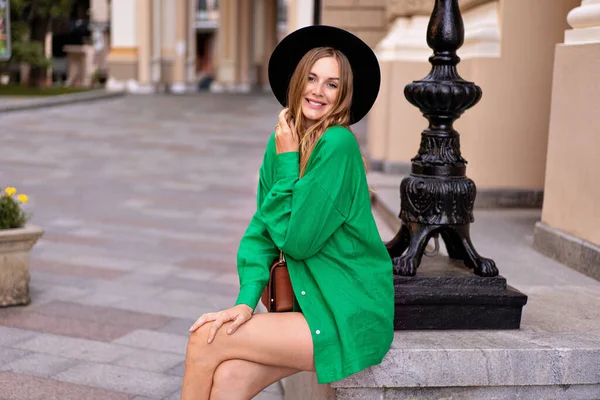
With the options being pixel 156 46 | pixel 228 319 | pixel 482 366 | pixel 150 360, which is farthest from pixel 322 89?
pixel 156 46

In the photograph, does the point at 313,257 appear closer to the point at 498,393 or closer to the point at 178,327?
the point at 498,393

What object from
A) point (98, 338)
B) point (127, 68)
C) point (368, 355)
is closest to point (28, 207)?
point (98, 338)

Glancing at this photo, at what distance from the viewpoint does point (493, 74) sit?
19.7ft

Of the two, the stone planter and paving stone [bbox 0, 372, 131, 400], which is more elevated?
the stone planter

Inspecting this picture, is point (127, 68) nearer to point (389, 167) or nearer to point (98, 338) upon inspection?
point (389, 167)

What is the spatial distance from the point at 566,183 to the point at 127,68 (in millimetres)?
26688

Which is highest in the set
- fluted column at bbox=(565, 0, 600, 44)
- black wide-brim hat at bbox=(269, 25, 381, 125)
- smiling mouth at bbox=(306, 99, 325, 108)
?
fluted column at bbox=(565, 0, 600, 44)

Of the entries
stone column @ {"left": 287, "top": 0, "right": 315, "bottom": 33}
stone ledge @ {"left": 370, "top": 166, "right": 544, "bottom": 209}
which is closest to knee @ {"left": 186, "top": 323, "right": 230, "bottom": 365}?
stone ledge @ {"left": 370, "top": 166, "right": 544, "bottom": 209}

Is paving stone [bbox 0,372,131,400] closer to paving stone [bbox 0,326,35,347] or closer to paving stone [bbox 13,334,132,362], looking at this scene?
paving stone [bbox 13,334,132,362]

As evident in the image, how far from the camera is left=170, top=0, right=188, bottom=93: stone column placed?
107ft

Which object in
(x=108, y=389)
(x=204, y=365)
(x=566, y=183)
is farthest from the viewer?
(x=566, y=183)

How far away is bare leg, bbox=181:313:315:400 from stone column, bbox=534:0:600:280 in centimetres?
187

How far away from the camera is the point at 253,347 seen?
100 inches

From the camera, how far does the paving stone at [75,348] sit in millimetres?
4242
